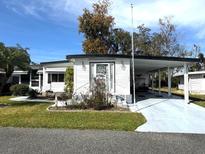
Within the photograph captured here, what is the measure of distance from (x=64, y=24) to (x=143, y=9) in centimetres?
1710

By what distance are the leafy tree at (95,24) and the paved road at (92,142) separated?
99.9ft

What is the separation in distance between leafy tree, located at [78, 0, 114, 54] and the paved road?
30435 millimetres

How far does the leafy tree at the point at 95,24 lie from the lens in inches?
1523

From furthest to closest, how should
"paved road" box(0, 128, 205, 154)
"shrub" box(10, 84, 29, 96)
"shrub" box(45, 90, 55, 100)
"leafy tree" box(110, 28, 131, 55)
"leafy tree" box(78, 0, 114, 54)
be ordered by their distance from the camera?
"leafy tree" box(110, 28, 131, 55) < "leafy tree" box(78, 0, 114, 54) < "shrub" box(10, 84, 29, 96) < "shrub" box(45, 90, 55, 100) < "paved road" box(0, 128, 205, 154)

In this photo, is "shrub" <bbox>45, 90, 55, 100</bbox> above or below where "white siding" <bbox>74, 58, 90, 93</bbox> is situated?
below

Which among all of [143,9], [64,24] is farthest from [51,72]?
[64,24]

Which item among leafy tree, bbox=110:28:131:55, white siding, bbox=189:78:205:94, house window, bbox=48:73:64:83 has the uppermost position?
leafy tree, bbox=110:28:131:55

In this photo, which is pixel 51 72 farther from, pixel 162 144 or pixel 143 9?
pixel 162 144

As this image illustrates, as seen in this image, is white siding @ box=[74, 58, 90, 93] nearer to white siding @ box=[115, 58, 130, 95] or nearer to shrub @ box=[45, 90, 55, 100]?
white siding @ box=[115, 58, 130, 95]

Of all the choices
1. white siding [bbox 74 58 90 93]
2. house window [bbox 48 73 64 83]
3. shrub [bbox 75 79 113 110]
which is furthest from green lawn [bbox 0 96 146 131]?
house window [bbox 48 73 64 83]

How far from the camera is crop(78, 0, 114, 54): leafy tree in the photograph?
127 feet

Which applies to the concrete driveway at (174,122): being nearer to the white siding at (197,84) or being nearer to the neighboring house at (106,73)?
the neighboring house at (106,73)

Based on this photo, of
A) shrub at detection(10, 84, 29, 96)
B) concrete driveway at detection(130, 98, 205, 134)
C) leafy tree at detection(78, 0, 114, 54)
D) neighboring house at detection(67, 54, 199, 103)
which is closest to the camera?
concrete driveway at detection(130, 98, 205, 134)

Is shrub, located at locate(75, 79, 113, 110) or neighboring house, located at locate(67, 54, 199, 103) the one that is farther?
neighboring house, located at locate(67, 54, 199, 103)
